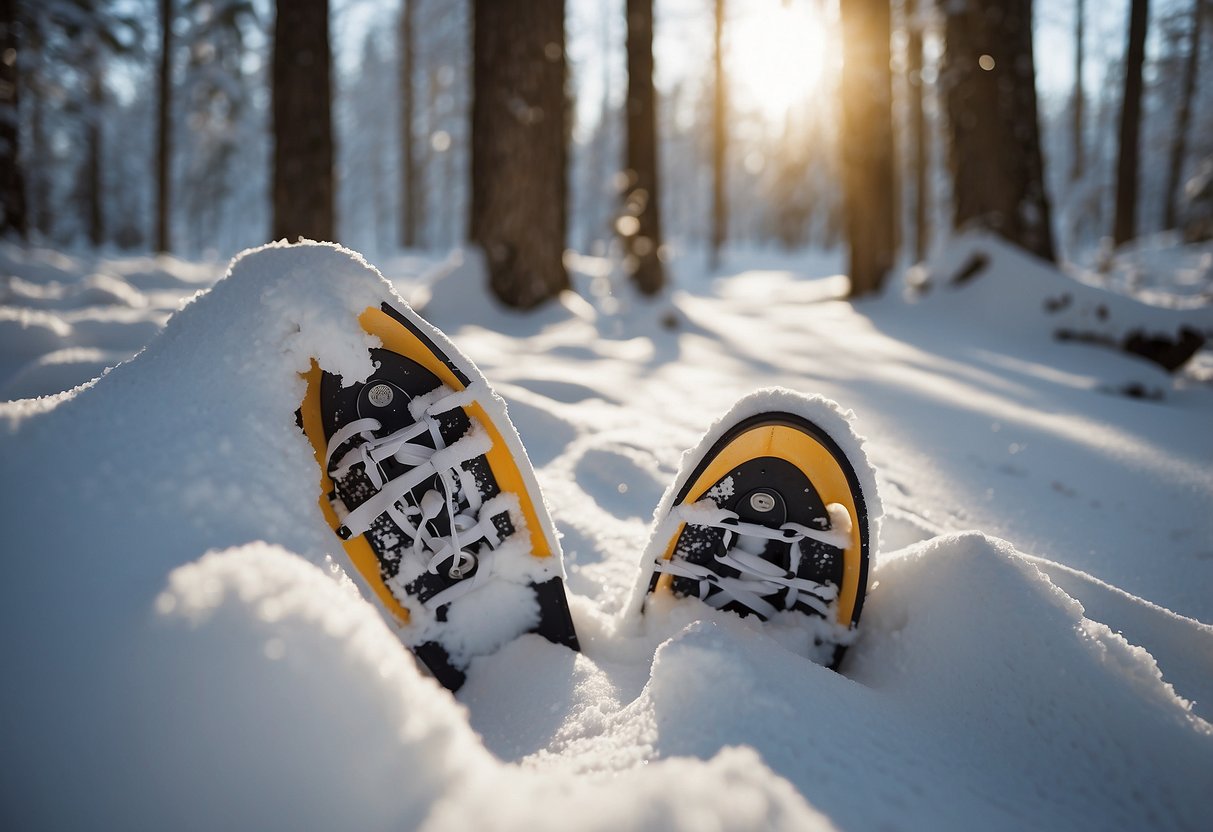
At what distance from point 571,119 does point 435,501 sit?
12.7 metres

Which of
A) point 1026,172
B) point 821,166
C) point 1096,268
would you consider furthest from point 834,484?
point 821,166

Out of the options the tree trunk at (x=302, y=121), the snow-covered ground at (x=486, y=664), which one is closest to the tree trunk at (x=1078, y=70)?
the tree trunk at (x=302, y=121)

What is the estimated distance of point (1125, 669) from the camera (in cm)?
88

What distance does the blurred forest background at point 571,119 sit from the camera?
433 cm

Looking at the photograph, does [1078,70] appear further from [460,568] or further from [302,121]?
[460,568]

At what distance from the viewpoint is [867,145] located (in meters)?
5.65

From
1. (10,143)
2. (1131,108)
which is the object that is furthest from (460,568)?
(1131,108)

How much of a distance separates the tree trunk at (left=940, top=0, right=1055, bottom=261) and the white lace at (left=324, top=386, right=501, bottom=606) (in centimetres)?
476

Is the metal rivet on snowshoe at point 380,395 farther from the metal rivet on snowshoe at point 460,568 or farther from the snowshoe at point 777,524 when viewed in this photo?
the snowshoe at point 777,524

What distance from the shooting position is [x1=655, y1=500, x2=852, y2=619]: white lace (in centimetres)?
115

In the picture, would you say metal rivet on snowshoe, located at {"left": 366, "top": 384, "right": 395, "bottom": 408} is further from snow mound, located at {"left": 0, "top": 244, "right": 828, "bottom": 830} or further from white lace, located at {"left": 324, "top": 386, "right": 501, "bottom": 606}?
snow mound, located at {"left": 0, "top": 244, "right": 828, "bottom": 830}

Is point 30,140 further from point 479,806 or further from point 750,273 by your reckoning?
point 479,806

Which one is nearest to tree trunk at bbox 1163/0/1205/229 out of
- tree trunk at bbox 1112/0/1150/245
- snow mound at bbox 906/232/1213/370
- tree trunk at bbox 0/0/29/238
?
tree trunk at bbox 1112/0/1150/245

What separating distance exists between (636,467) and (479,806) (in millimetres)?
1296
